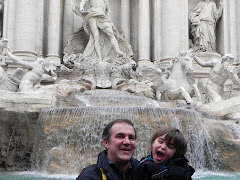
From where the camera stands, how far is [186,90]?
37.7ft

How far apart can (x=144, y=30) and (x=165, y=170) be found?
530 inches

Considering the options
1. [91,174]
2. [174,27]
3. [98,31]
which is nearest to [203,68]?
[174,27]

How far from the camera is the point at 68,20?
15758 millimetres

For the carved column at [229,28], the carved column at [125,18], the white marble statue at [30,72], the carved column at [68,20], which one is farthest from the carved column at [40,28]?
the carved column at [229,28]

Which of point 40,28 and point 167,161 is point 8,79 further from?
point 167,161

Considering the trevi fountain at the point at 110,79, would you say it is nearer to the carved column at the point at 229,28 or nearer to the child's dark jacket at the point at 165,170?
the carved column at the point at 229,28

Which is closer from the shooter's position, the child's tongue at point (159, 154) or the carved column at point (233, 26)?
the child's tongue at point (159, 154)

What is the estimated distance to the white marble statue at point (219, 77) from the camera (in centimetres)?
1104

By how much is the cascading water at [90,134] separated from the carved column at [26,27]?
6.25m

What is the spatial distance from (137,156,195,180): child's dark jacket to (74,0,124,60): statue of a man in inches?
477

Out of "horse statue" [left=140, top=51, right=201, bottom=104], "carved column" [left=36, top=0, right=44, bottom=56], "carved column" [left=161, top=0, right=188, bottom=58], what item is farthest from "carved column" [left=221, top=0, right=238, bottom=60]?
"carved column" [left=36, top=0, right=44, bottom=56]

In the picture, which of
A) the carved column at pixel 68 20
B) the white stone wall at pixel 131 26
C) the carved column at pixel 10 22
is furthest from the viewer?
the carved column at pixel 68 20

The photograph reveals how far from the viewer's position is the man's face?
2221 mm

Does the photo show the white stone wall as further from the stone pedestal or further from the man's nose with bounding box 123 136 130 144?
the man's nose with bounding box 123 136 130 144
